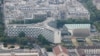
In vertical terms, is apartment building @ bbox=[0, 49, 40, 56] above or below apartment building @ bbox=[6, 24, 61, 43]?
below

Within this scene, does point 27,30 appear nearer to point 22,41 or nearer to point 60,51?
point 22,41

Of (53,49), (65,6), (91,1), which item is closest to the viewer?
(53,49)

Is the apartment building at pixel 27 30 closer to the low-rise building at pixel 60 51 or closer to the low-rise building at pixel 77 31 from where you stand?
the low-rise building at pixel 77 31

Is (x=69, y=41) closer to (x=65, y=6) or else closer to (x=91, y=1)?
(x=65, y=6)

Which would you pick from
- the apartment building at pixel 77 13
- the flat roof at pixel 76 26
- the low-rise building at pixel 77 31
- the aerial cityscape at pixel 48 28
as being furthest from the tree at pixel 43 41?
the apartment building at pixel 77 13

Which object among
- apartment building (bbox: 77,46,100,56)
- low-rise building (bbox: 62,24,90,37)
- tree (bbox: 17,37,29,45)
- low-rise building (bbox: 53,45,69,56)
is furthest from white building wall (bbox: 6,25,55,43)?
low-rise building (bbox: 53,45,69,56)

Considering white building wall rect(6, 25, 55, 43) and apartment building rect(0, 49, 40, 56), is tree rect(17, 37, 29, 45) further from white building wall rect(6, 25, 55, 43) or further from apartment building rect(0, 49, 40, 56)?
apartment building rect(0, 49, 40, 56)

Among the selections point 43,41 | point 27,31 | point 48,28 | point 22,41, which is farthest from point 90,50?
point 27,31

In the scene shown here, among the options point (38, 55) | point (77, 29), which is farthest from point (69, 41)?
point (38, 55)
